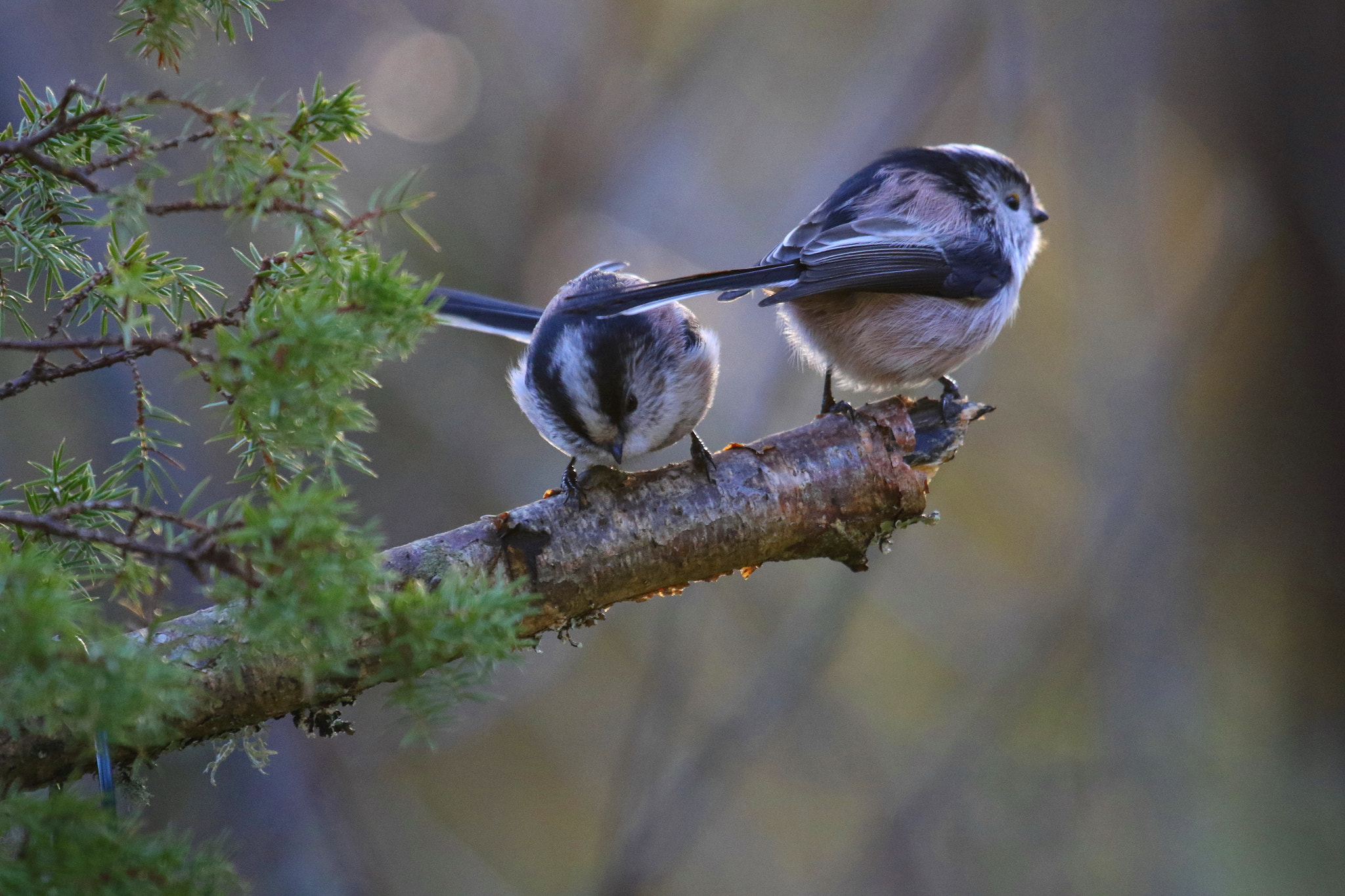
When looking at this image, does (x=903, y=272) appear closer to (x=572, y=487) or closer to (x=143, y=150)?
(x=572, y=487)

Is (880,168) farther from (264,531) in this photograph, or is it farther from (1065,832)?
(1065,832)

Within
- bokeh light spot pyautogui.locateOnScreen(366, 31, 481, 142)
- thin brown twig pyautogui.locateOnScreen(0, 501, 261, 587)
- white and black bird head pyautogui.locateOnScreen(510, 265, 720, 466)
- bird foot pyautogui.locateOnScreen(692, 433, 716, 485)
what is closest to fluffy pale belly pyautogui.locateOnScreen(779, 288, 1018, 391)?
white and black bird head pyautogui.locateOnScreen(510, 265, 720, 466)

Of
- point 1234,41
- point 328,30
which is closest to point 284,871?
point 328,30

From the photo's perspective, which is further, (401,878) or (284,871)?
(401,878)

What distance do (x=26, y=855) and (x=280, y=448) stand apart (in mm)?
502

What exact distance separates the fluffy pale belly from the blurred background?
1.72m

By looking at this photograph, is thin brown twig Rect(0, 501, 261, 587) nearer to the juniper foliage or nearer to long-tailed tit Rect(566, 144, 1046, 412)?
the juniper foliage

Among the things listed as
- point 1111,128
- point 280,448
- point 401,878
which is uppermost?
point 1111,128

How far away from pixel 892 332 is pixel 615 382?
40.1 inches

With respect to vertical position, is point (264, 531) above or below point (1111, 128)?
below

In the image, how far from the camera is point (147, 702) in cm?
87

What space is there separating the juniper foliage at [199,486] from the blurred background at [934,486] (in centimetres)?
338

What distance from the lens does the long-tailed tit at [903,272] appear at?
8.45 ft

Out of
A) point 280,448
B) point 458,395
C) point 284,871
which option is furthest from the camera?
point 458,395
